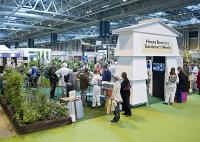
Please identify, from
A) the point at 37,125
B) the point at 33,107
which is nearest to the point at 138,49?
the point at 33,107

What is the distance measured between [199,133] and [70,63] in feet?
35.7

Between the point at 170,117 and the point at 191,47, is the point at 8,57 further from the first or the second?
the point at 191,47

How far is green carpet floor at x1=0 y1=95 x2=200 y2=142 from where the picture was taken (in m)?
5.19

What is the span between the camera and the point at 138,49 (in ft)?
25.4

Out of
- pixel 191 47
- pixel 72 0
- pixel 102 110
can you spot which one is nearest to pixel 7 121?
pixel 102 110

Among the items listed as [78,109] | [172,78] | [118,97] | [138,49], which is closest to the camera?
[118,97]

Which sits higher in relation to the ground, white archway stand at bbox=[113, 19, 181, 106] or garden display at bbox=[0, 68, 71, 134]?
white archway stand at bbox=[113, 19, 181, 106]

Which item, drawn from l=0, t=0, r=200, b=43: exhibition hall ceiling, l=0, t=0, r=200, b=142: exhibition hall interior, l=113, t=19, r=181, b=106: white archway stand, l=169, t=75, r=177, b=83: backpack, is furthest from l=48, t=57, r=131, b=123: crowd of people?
l=0, t=0, r=200, b=43: exhibition hall ceiling

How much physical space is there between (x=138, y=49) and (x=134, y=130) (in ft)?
9.88

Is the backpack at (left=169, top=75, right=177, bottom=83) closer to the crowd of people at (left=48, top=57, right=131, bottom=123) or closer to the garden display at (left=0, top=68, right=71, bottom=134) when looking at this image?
the crowd of people at (left=48, top=57, right=131, bottom=123)

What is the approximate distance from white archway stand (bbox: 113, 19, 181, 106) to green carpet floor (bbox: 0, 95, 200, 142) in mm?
999

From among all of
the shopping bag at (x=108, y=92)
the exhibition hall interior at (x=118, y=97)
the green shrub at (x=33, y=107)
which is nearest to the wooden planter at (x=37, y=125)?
the exhibition hall interior at (x=118, y=97)

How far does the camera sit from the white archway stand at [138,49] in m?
7.66

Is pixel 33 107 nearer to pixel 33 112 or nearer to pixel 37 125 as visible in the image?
pixel 33 112
